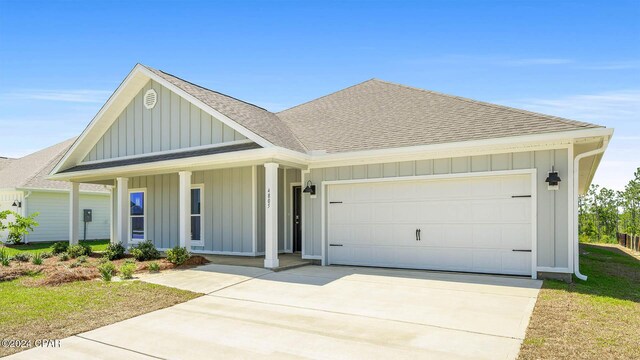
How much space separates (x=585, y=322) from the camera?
5316mm

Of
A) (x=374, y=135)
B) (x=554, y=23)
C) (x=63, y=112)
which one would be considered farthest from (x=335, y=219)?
(x=63, y=112)

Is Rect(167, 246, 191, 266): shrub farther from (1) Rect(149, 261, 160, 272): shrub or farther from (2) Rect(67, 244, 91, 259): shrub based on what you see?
(2) Rect(67, 244, 91, 259): shrub

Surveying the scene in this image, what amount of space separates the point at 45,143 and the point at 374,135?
77.6 feet

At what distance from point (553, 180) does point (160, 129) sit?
10564 millimetres

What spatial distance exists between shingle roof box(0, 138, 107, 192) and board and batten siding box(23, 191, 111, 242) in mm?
468

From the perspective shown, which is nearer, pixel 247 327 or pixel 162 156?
pixel 247 327

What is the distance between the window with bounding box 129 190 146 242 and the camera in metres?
14.6

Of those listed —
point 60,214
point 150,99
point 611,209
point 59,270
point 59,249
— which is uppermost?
point 150,99

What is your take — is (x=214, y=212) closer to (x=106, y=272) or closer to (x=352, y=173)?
(x=106, y=272)

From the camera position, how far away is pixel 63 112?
55.6ft

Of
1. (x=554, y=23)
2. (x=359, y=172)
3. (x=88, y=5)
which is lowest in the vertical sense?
(x=359, y=172)

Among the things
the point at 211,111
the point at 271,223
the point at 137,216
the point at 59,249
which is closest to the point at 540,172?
the point at 271,223

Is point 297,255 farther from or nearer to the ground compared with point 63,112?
nearer to the ground

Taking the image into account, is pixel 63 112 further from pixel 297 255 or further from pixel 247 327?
pixel 247 327
